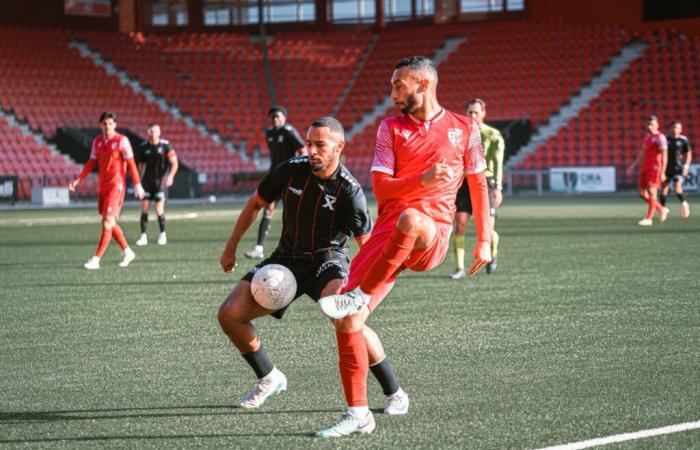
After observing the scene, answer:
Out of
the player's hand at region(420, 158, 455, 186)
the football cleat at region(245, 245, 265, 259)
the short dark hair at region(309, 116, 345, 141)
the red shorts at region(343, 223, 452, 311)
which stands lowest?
the football cleat at region(245, 245, 265, 259)

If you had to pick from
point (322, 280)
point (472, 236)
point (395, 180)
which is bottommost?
point (472, 236)

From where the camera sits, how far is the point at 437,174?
5238 mm

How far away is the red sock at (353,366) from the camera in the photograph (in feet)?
18.1

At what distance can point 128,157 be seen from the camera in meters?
15.3

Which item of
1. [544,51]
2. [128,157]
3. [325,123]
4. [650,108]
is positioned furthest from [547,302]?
[544,51]

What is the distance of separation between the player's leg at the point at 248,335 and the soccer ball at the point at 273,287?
0.11 m

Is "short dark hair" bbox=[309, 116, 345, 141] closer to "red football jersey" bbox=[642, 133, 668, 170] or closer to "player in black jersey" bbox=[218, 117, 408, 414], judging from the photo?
"player in black jersey" bbox=[218, 117, 408, 414]

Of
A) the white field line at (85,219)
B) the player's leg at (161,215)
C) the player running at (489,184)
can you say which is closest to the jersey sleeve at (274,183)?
the player running at (489,184)

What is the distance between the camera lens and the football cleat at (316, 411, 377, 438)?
17.9 feet

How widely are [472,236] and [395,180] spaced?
48.4 feet

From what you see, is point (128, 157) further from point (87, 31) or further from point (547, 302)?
point (87, 31)

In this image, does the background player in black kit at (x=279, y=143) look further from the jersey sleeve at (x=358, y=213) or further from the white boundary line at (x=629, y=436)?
the white boundary line at (x=629, y=436)

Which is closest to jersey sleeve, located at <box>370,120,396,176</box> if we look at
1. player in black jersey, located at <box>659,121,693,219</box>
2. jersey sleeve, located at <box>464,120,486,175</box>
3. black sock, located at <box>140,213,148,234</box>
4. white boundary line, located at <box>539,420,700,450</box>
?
jersey sleeve, located at <box>464,120,486,175</box>

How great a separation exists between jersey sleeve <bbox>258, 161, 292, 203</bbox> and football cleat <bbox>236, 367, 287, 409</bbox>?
104 centimetres
